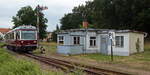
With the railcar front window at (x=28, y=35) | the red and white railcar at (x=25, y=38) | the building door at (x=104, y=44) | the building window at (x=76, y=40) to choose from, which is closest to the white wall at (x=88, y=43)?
the building door at (x=104, y=44)

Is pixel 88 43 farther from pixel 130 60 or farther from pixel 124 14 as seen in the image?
pixel 124 14

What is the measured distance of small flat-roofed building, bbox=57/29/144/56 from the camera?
92.8 feet

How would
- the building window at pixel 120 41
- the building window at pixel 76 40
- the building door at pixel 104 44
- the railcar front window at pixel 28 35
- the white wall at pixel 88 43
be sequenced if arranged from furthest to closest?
the building window at pixel 76 40
the white wall at pixel 88 43
the railcar front window at pixel 28 35
the building door at pixel 104 44
the building window at pixel 120 41

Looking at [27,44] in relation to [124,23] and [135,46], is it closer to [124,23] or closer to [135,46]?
[135,46]

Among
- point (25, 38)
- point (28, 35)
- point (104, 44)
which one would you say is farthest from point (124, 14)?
point (25, 38)

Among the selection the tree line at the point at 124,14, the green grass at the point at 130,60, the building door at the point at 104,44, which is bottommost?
the green grass at the point at 130,60

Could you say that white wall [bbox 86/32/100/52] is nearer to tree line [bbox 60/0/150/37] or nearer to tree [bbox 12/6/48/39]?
tree line [bbox 60/0/150/37]

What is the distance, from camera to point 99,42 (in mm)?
A: 31516

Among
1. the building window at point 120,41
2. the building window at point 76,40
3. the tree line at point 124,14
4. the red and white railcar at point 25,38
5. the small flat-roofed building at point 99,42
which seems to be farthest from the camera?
the tree line at point 124,14

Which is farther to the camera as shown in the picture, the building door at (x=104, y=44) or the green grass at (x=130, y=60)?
the building door at (x=104, y=44)

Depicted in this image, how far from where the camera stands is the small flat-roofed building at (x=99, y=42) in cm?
2830

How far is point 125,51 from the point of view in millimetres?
27969

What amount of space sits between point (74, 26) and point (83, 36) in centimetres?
6430

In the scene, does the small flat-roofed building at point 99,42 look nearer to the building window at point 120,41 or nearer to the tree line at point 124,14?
the building window at point 120,41
